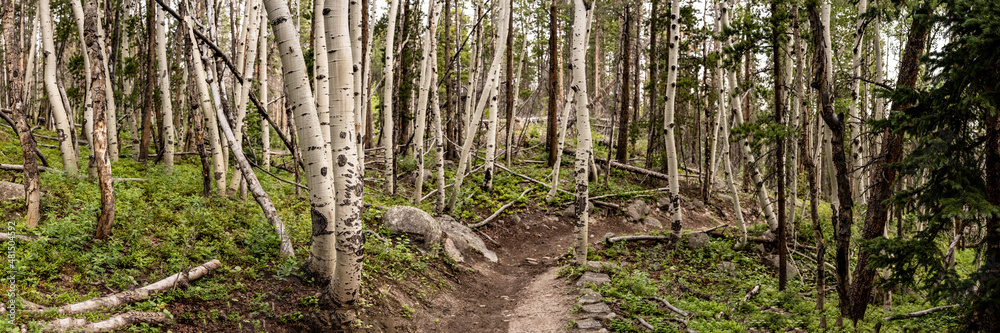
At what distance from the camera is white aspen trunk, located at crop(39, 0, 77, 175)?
7.55m

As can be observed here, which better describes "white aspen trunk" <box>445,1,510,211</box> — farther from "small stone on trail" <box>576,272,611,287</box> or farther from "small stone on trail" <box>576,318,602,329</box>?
"small stone on trail" <box>576,318,602,329</box>

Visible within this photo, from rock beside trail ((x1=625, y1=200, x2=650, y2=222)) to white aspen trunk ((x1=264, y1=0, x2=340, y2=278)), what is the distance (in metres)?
11.1

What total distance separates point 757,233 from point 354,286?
10480 millimetres

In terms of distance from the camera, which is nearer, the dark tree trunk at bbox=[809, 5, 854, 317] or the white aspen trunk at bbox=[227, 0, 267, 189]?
the dark tree trunk at bbox=[809, 5, 854, 317]

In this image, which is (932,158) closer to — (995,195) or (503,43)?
(995,195)

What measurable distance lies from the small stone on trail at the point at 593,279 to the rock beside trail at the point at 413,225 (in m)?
2.73

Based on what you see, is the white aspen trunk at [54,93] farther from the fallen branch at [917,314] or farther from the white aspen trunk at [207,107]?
the fallen branch at [917,314]

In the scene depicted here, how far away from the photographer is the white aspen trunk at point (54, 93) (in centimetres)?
755

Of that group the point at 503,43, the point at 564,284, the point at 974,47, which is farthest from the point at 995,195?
the point at 503,43

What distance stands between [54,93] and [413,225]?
5994 millimetres

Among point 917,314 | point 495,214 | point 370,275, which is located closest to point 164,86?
point 370,275

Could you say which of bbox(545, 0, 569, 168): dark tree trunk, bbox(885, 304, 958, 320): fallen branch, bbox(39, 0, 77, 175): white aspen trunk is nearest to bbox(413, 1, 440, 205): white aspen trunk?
bbox(545, 0, 569, 168): dark tree trunk

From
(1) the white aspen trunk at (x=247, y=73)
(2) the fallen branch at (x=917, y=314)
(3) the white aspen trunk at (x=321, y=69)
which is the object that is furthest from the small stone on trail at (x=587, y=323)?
(1) the white aspen trunk at (x=247, y=73)

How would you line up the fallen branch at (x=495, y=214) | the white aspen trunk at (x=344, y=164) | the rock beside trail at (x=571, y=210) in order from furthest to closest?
the rock beside trail at (x=571, y=210), the fallen branch at (x=495, y=214), the white aspen trunk at (x=344, y=164)
